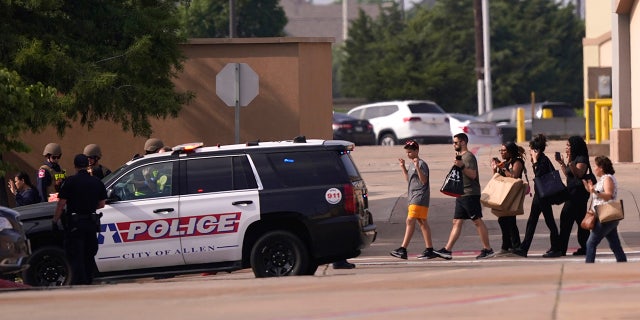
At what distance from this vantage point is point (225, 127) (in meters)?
23.5

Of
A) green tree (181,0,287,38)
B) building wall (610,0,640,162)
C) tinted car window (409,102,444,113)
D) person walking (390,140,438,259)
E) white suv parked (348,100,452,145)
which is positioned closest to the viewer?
person walking (390,140,438,259)

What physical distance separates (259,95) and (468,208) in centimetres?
812

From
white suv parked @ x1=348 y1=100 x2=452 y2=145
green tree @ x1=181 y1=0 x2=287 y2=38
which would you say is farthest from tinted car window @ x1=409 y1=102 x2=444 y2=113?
green tree @ x1=181 y1=0 x2=287 y2=38

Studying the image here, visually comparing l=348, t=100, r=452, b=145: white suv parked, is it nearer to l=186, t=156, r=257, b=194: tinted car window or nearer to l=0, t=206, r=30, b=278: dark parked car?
l=186, t=156, r=257, b=194: tinted car window

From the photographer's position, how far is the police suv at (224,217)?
13797 millimetres

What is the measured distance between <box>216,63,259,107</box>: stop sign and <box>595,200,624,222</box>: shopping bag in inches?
260

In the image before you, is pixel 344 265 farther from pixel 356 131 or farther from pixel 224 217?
pixel 356 131

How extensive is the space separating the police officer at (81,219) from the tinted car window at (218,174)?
99 cm

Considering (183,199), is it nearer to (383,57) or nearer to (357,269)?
(357,269)

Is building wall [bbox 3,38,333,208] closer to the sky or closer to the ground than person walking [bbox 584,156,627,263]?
closer to the sky

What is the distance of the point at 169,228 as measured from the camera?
13.9m

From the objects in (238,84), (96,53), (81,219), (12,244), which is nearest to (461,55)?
(238,84)

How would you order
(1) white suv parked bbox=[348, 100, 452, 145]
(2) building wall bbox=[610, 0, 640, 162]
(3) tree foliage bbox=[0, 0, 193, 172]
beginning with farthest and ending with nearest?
(1) white suv parked bbox=[348, 100, 452, 145], (2) building wall bbox=[610, 0, 640, 162], (3) tree foliage bbox=[0, 0, 193, 172]

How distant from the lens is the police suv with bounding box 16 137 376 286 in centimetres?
1380
